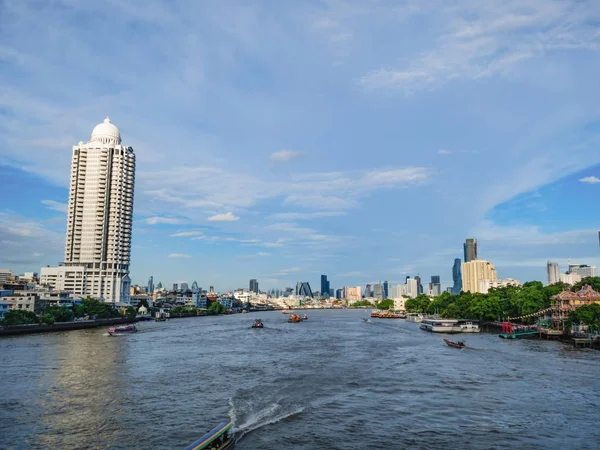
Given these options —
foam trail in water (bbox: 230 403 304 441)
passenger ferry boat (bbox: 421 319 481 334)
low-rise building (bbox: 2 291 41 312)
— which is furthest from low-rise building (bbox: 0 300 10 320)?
passenger ferry boat (bbox: 421 319 481 334)

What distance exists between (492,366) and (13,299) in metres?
123

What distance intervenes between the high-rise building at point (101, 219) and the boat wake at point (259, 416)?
16421cm

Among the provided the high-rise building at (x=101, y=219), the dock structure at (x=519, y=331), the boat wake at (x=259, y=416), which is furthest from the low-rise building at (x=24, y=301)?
the dock structure at (x=519, y=331)

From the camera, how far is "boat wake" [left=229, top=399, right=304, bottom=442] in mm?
31614

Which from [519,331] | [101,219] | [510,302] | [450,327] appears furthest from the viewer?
[101,219]

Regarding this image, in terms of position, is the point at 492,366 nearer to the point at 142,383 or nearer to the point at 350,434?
the point at 350,434

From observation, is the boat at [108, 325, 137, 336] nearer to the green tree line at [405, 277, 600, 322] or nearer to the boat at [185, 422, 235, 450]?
the boat at [185, 422, 235, 450]

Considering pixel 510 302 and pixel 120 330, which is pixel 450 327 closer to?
pixel 510 302

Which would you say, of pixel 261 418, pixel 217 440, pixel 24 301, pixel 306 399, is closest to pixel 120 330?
pixel 24 301

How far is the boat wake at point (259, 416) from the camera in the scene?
31614 mm

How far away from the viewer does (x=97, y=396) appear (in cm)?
4109

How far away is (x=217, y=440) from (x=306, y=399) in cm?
1448

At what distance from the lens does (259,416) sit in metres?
34.7

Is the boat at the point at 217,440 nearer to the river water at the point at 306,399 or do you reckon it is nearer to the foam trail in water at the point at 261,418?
the river water at the point at 306,399
